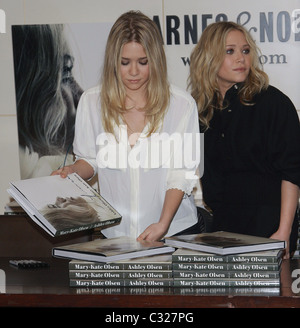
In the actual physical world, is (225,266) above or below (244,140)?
below

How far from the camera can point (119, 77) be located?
2.45m

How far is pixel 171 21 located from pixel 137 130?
1.15 m

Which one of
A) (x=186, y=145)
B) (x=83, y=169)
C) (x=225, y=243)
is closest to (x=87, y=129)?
(x=83, y=169)

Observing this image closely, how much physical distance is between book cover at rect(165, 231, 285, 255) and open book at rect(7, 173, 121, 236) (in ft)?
0.81

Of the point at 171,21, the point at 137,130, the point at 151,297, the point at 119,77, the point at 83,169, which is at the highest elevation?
the point at 171,21

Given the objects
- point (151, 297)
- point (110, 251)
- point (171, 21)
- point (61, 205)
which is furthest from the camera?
point (171, 21)

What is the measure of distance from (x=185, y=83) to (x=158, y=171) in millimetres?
1042

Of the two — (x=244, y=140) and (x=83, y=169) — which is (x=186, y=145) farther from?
(x=83, y=169)

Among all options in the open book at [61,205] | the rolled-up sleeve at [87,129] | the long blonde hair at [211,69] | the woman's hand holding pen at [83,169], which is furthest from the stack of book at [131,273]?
the long blonde hair at [211,69]

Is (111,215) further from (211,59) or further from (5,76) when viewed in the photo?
(5,76)

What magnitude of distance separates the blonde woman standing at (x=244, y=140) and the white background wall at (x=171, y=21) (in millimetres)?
734

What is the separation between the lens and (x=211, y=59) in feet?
8.55

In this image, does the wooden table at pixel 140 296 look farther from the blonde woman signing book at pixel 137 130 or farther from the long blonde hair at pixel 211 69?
the long blonde hair at pixel 211 69
